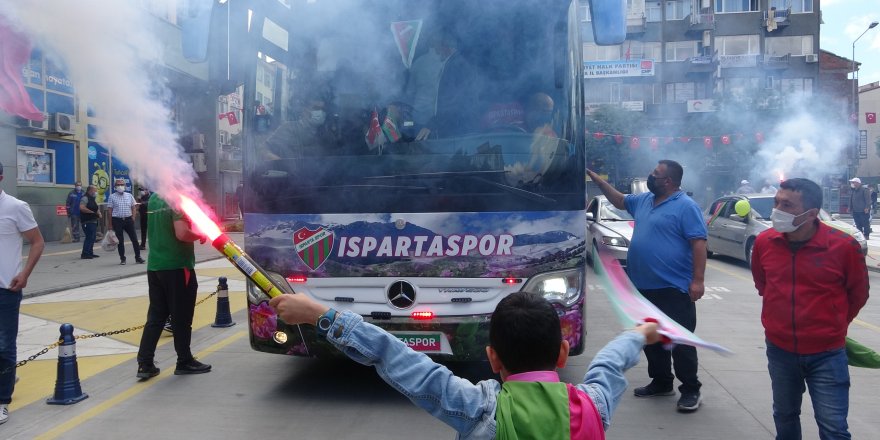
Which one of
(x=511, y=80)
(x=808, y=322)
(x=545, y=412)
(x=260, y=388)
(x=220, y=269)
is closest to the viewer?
(x=545, y=412)

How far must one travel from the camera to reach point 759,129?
32.4m

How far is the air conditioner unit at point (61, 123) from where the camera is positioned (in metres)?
16.7

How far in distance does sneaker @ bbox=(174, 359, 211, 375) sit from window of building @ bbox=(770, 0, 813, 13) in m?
49.8

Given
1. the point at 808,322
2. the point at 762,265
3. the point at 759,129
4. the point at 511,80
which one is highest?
the point at 759,129

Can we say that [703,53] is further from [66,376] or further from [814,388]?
[66,376]

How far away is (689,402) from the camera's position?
4777 mm

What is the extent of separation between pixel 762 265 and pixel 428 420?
8.02ft

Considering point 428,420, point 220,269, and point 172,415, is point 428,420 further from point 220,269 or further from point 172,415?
point 220,269

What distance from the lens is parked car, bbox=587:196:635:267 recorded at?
38.4 feet

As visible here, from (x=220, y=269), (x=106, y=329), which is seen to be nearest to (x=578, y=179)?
(x=106, y=329)

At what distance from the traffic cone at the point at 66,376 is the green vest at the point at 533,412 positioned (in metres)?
4.39

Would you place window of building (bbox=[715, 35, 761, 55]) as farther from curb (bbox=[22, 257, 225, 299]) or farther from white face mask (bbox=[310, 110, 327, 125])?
white face mask (bbox=[310, 110, 327, 125])

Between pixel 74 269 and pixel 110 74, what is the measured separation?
10.9m

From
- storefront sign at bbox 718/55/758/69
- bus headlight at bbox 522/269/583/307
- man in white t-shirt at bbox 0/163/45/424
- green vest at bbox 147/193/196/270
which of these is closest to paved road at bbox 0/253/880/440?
man in white t-shirt at bbox 0/163/45/424
